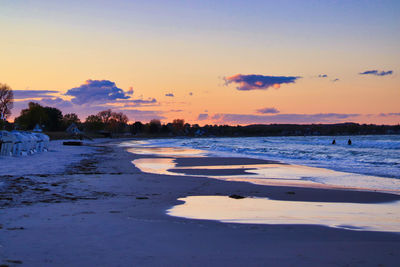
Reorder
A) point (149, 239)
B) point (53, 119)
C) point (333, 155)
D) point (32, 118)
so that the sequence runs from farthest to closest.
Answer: point (53, 119), point (32, 118), point (333, 155), point (149, 239)

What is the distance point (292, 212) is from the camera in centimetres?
823

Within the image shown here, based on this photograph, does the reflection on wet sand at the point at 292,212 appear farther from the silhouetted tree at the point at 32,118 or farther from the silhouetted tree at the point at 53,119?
the silhouetted tree at the point at 53,119

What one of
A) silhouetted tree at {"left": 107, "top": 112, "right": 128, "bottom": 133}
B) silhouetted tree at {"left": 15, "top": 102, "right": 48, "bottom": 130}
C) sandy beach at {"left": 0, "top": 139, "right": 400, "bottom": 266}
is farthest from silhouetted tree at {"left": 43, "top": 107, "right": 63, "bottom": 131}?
sandy beach at {"left": 0, "top": 139, "right": 400, "bottom": 266}

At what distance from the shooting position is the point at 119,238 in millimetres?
5680

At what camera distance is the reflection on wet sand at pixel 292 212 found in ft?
23.4

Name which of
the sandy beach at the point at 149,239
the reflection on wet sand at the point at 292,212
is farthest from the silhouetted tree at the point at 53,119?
the reflection on wet sand at the point at 292,212

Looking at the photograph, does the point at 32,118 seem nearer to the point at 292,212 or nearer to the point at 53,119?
the point at 53,119

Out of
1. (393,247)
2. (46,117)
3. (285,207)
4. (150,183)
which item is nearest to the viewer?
(393,247)

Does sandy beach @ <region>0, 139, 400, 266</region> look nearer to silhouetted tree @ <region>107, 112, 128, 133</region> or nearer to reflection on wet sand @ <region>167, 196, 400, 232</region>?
reflection on wet sand @ <region>167, 196, 400, 232</region>

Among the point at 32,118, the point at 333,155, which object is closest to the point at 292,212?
the point at 333,155

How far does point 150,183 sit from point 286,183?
4.91m

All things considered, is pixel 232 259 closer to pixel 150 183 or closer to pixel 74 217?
pixel 74 217

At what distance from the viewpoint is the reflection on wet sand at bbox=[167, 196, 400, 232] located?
7121mm

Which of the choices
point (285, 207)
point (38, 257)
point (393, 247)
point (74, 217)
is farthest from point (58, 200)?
point (393, 247)
